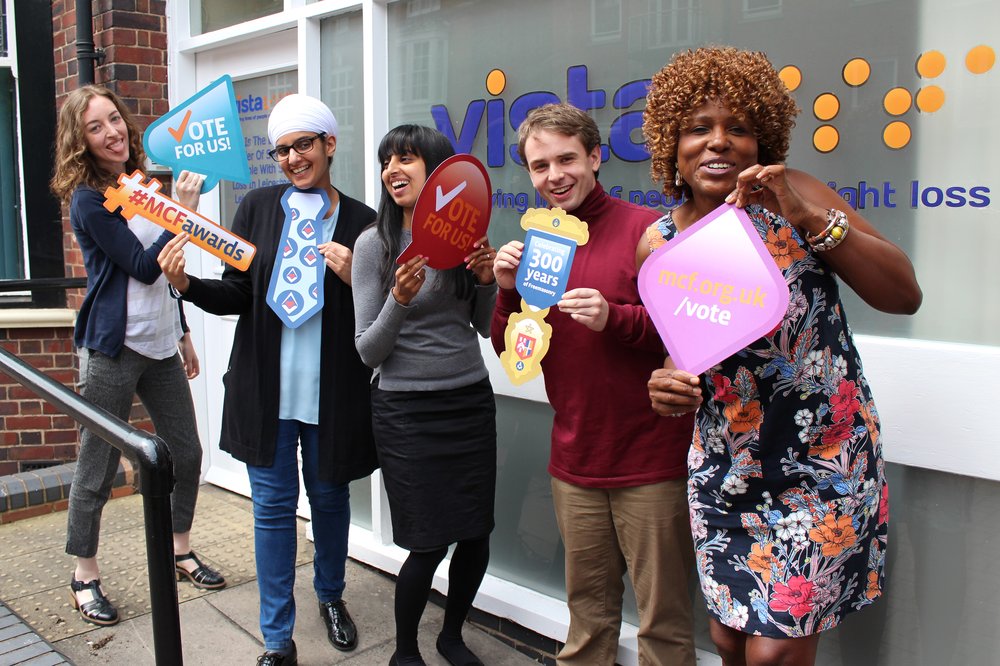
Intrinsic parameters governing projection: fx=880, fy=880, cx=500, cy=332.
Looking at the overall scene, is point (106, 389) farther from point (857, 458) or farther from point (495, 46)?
point (857, 458)

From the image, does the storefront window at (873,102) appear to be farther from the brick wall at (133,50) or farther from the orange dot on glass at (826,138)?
the brick wall at (133,50)

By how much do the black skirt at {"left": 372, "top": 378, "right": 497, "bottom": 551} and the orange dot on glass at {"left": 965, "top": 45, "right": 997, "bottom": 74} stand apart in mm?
1639

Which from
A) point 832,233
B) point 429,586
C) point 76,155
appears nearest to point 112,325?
point 76,155

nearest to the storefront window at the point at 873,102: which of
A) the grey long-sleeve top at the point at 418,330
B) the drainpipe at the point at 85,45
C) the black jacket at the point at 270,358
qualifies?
the grey long-sleeve top at the point at 418,330

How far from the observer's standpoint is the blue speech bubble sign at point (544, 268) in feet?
7.14

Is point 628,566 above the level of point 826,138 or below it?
below

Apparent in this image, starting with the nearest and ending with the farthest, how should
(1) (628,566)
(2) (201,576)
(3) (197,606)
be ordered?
(1) (628,566) < (3) (197,606) < (2) (201,576)

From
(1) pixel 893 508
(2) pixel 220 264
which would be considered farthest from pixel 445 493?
(2) pixel 220 264

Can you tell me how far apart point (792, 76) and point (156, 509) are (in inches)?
80.1

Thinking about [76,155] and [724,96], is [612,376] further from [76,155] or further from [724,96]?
[76,155]

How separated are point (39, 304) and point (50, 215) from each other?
558mm

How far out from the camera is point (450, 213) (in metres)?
2.42

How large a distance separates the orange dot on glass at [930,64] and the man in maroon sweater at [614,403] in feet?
2.53

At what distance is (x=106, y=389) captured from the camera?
340 cm
